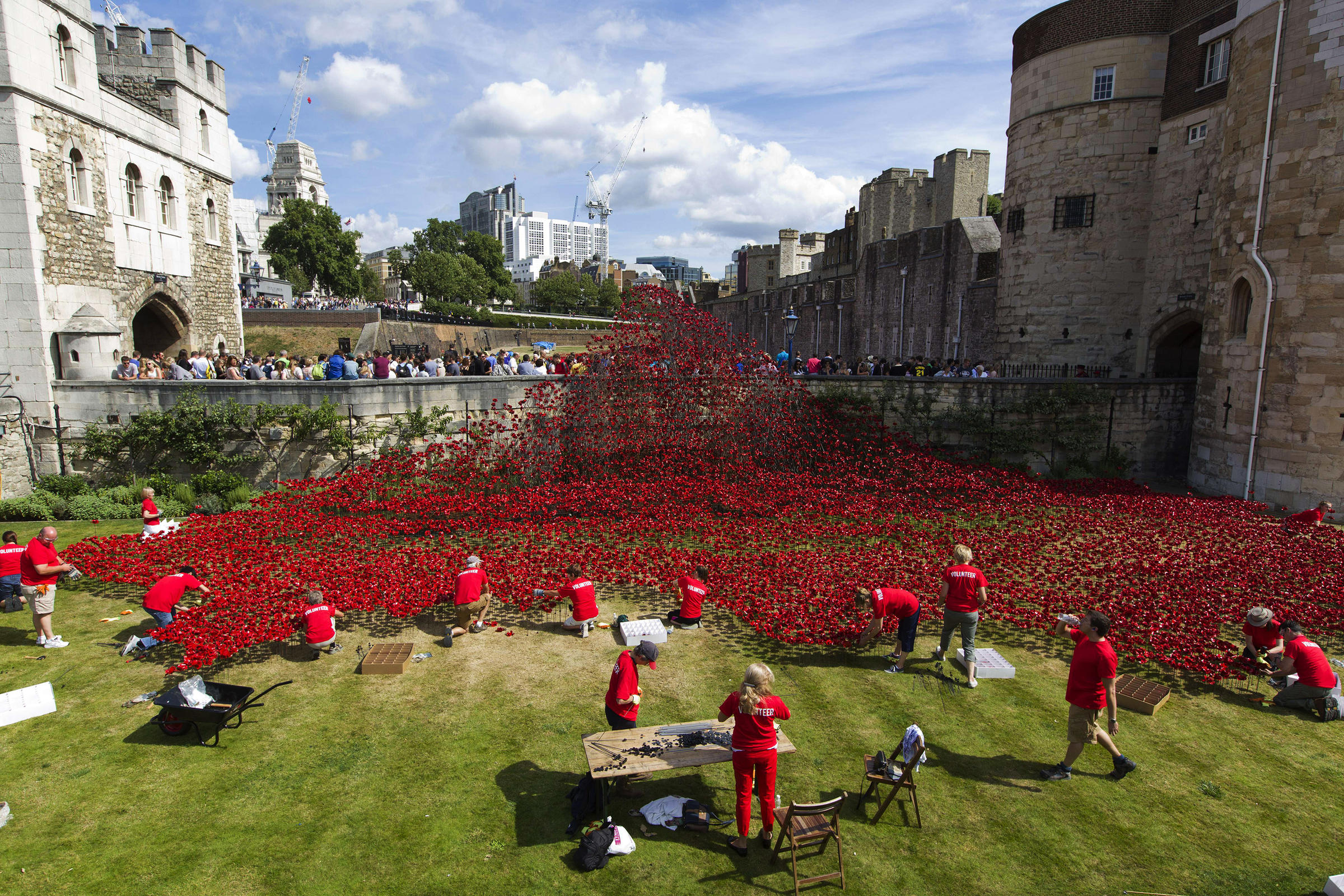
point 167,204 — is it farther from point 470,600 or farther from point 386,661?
point 386,661

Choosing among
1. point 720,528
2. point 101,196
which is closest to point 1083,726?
point 720,528

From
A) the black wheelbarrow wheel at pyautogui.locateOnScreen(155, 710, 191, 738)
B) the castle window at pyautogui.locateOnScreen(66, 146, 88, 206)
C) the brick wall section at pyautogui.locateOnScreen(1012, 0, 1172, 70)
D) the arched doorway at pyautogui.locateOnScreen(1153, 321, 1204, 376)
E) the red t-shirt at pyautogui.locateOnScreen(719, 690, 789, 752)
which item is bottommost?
the black wheelbarrow wheel at pyautogui.locateOnScreen(155, 710, 191, 738)

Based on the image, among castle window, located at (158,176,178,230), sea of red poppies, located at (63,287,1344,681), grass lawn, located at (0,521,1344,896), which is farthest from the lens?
castle window, located at (158,176,178,230)

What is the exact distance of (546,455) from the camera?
51.8 ft

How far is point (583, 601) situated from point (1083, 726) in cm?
568

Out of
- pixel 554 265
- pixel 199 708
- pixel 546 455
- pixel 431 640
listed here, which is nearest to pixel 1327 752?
pixel 431 640

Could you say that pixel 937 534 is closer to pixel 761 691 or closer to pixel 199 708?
pixel 761 691

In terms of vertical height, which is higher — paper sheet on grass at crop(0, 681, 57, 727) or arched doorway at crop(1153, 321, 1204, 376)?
arched doorway at crop(1153, 321, 1204, 376)

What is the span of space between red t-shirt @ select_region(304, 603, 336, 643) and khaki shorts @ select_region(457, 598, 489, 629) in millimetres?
1496

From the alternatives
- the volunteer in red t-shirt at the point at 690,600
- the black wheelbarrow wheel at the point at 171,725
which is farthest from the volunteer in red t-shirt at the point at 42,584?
the volunteer in red t-shirt at the point at 690,600

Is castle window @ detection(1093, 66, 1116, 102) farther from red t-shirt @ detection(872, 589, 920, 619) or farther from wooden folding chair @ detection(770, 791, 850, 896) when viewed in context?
wooden folding chair @ detection(770, 791, 850, 896)

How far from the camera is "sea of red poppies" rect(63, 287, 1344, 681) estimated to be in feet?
31.7

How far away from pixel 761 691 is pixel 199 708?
5177 mm

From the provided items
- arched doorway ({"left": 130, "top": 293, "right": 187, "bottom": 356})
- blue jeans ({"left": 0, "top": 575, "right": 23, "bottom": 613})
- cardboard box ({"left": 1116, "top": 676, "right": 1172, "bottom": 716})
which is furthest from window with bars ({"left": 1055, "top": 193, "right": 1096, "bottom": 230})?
arched doorway ({"left": 130, "top": 293, "right": 187, "bottom": 356})
